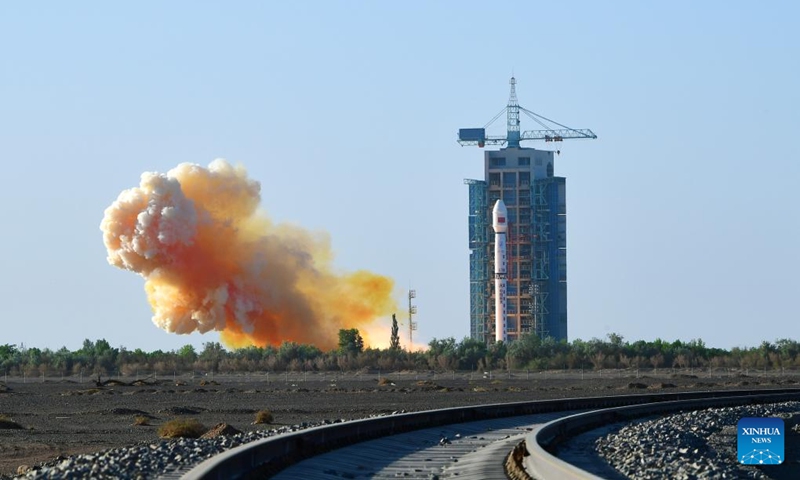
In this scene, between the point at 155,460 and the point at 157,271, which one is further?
the point at 157,271

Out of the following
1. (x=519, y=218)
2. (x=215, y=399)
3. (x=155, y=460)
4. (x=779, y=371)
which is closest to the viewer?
(x=155, y=460)

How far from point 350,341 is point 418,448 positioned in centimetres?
9140

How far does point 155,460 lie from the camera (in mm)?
23391

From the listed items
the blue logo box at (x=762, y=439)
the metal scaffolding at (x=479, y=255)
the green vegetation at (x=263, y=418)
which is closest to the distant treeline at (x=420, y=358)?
the metal scaffolding at (x=479, y=255)

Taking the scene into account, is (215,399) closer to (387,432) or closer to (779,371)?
(387,432)

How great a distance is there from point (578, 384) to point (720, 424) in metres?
46.7

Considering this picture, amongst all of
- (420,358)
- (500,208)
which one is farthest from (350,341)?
(500,208)

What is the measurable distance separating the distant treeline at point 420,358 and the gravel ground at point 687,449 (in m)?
68.9

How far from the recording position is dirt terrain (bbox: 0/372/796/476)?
41.2 meters

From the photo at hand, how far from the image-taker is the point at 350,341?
399 ft

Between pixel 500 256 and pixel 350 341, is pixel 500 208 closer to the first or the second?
pixel 500 256

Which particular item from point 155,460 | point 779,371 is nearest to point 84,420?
point 155,460

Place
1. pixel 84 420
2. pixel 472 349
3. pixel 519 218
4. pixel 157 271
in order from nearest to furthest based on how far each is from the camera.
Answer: pixel 84 420 → pixel 157 271 → pixel 472 349 → pixel 519 218

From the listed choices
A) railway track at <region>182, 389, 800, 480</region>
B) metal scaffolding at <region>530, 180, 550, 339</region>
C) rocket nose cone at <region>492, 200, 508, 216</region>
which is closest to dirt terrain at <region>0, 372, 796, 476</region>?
railway track at <region>182, 389, 800, 480</region>
